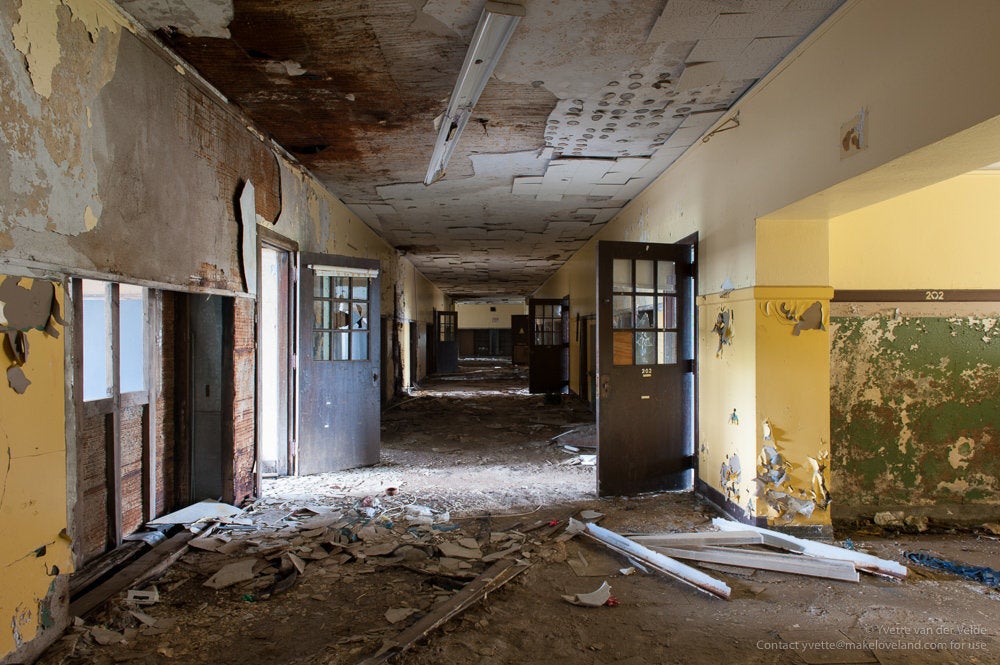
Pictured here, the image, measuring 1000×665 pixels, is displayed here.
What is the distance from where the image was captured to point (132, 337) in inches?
133

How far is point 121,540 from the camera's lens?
3.06m

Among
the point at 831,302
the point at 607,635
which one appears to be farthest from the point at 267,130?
the point at 831,302

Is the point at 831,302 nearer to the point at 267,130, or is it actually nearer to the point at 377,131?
the point at 377,131

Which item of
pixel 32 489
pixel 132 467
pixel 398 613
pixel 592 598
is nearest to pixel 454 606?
pixel 398 613

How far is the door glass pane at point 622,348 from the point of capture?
4176 mm

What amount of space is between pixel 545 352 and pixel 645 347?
6612 mm

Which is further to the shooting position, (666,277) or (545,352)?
(545,352)

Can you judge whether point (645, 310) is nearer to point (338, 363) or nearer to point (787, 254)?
point (787, 254)

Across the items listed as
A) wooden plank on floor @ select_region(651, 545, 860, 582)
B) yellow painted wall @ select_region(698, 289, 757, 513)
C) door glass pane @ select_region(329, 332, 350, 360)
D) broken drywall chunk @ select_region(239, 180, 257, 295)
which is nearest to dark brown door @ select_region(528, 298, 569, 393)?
door glass pane @ select_region(329, 332, 350, 360)

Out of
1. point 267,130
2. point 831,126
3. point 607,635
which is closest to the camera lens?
point 607,635

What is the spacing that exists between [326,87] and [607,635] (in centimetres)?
323

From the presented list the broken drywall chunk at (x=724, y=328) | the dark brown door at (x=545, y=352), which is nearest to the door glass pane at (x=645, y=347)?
the broken drywall chunk at (x=724, y=328)

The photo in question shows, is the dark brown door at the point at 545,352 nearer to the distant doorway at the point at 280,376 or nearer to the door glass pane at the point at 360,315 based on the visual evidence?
the door glass pane at the point at 360,315

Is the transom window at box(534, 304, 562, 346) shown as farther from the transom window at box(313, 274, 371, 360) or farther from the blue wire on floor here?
the blue wire on floor
